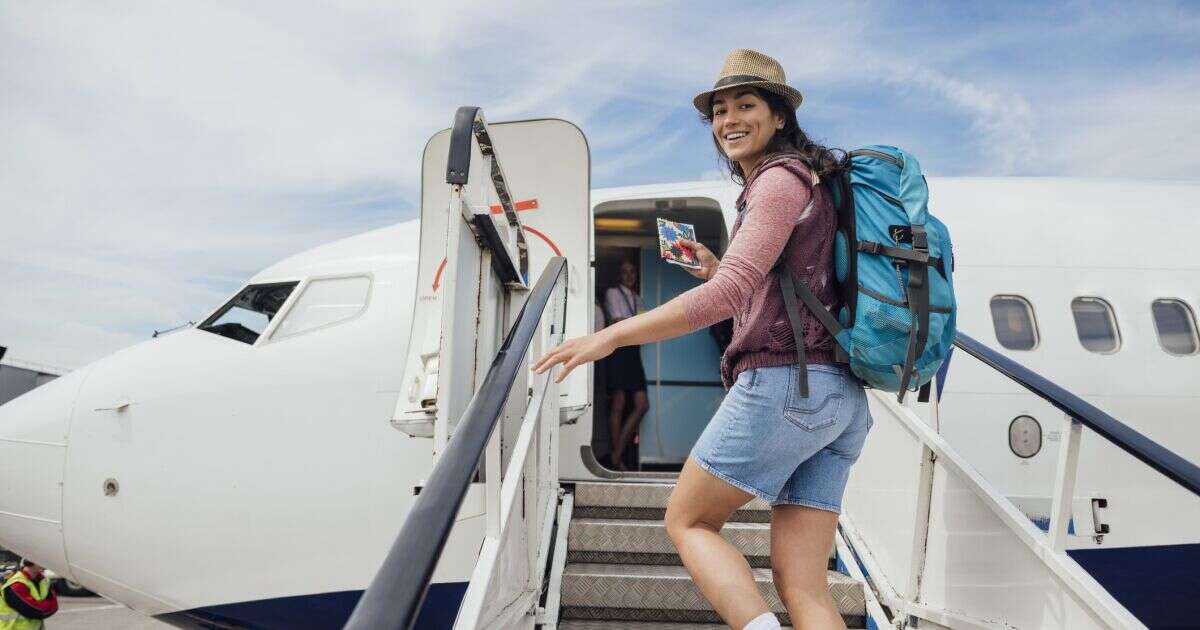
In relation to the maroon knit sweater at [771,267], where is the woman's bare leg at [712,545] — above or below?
below

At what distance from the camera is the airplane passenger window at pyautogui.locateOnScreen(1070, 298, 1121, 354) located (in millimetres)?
4633

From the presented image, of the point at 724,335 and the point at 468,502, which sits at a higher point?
the point at 724,335

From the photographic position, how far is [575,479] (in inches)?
176

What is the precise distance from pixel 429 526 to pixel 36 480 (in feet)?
13.0

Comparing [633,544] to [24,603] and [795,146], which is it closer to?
[795,146]

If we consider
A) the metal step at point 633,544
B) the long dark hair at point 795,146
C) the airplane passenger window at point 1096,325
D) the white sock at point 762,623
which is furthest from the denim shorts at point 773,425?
the airplane passenger window at point 1096,325

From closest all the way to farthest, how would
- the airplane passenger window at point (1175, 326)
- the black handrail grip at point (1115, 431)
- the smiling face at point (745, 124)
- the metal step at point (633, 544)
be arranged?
the smiling face at point (745, 124), the black handrail grip at point (1115, 431), the metal step at point (633, 544), the airplane passenger window at point (1175, 326)

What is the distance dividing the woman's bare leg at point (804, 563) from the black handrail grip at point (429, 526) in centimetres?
64

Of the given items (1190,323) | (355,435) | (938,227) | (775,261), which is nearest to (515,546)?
(775,261)

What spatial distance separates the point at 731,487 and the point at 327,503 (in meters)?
3.01

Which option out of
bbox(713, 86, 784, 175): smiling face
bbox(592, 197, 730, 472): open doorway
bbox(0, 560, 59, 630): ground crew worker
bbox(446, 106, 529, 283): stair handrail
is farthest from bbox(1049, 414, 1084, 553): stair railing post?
bbox(0, 560, 59, 630): ground crew worker

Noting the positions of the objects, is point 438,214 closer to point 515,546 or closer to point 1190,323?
point 515,546

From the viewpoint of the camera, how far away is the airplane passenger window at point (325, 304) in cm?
455

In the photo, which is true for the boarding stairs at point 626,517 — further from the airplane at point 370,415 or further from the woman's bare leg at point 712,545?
the airplane at point 370,415
